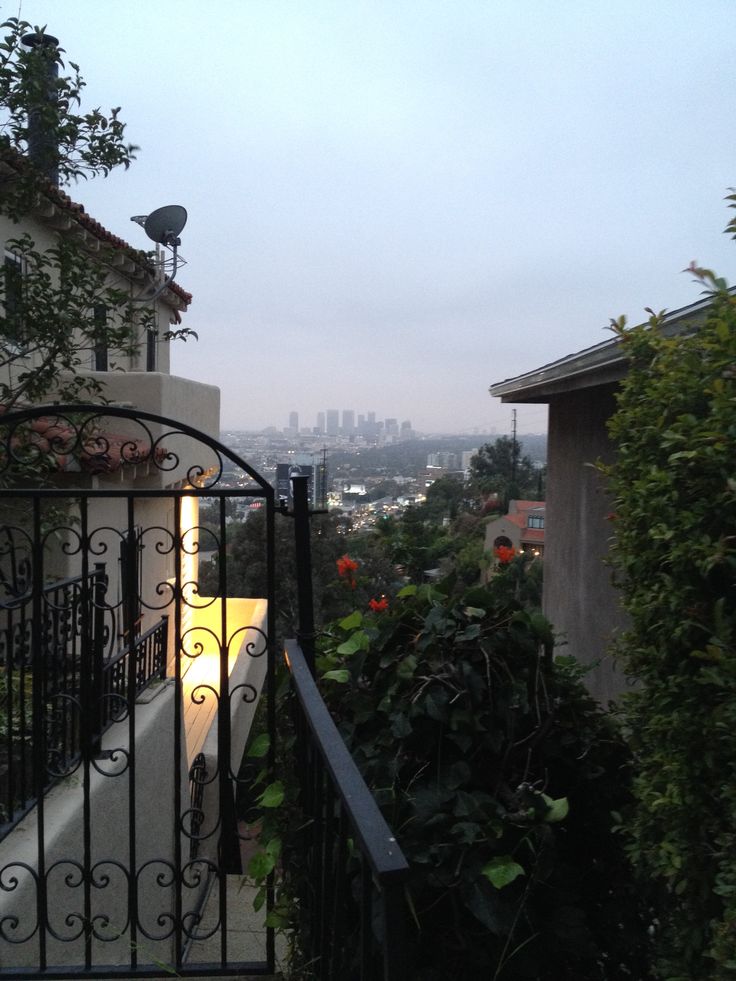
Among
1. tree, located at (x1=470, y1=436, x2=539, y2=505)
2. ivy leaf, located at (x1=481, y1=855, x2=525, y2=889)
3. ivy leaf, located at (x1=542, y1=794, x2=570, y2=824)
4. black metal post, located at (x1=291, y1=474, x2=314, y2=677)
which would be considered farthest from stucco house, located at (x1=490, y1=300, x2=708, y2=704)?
tree, located at (x1=470, y1=436, x2=539, y2=505)

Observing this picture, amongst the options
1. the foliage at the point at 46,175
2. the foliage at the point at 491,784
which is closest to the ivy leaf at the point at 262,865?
the foliage at the point at 491,784

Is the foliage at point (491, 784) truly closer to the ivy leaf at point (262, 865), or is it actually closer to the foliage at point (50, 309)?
the ivy leaf at point (262, 865)

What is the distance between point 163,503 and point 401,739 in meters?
7.07

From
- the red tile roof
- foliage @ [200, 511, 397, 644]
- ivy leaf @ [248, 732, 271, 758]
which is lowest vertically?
foliage @ [200, 511, 397, 644]

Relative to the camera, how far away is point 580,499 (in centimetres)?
615

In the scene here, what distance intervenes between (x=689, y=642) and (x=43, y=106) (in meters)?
5.78

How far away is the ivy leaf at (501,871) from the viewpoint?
1.87m

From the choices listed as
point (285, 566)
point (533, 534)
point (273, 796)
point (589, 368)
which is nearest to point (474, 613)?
point (273, 796)

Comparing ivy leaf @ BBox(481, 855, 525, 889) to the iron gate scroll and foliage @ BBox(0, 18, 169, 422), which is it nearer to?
the iron gate scroll

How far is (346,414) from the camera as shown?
42.6 m

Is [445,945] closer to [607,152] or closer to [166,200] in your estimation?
[607,152]

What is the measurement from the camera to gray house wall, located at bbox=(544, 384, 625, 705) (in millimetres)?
5148

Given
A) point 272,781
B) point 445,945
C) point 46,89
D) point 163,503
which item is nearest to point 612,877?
point 445,945

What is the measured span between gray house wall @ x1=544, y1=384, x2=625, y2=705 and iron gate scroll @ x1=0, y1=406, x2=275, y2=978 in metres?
2.25
